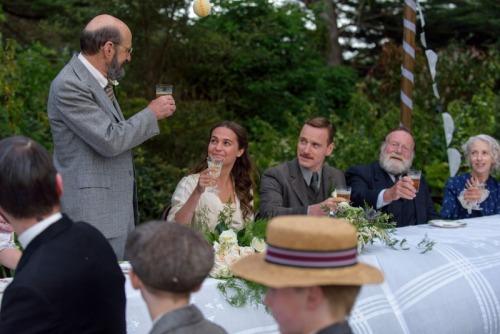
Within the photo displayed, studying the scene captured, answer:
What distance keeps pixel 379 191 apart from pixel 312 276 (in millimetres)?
3522

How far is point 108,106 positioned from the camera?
4.11 m

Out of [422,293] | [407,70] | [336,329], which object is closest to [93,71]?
[422,293]

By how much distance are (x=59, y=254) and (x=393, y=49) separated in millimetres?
11668

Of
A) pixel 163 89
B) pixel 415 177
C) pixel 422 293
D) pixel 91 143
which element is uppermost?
pixel 163 89

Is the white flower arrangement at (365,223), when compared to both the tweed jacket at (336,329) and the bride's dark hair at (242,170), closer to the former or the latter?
the bride's dark hair at (242,170)

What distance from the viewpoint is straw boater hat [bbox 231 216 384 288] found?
198 cm

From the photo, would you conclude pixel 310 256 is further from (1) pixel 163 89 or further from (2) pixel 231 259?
(1) pixel 163 89

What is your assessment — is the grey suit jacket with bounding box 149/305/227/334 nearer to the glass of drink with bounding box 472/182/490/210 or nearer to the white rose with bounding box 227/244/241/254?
the white rose with bounding box 227/244/241/254

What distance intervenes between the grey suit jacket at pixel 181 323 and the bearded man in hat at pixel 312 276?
0.64 feet

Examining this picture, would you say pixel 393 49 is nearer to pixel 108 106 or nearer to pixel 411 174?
pixel 411 174

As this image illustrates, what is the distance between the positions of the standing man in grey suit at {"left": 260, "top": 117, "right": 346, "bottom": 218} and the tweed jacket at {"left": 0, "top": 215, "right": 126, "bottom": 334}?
271 cm

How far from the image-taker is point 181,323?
206cm

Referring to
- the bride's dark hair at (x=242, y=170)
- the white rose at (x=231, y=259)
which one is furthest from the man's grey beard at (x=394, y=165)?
the white rose at (x=231, y=259)

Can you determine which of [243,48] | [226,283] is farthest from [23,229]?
[243,48]
